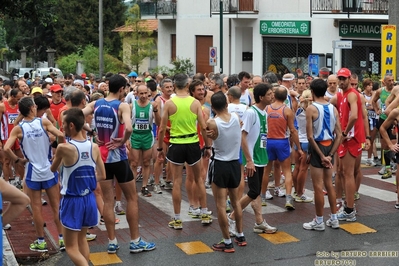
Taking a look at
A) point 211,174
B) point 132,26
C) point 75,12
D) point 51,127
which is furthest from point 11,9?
point 75,12

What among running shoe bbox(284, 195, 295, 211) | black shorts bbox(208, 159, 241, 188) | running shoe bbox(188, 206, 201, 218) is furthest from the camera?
running shoe bbox(284, 195, 295, 211)

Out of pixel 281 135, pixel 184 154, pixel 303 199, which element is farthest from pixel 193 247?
pixel 303 199

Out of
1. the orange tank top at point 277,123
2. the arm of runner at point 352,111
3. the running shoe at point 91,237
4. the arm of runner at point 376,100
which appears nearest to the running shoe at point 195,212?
the orange tank top at point 277,123

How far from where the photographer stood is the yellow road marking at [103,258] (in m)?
9.28

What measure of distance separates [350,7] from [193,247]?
24.5 meters

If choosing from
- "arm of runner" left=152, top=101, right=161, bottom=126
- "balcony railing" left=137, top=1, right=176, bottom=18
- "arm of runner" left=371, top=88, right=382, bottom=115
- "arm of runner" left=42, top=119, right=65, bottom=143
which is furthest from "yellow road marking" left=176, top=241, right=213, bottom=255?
"balcony railing" left=137, top=1, right=176, bottom=18

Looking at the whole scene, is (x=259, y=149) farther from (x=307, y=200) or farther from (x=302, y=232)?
(x=307, y=200)

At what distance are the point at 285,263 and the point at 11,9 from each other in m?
11.7

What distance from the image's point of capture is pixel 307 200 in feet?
41.1

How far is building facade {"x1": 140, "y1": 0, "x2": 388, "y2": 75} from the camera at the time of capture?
3234 centimetres

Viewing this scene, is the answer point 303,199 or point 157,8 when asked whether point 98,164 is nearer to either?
point 303,199

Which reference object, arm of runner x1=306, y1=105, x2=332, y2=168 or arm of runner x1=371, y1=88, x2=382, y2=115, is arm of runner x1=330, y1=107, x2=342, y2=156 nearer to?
arm of runner x1=306, y1=105, x2=332, y2=168

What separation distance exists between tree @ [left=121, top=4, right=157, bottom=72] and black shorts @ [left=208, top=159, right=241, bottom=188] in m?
31.8

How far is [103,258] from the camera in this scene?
9.45m
